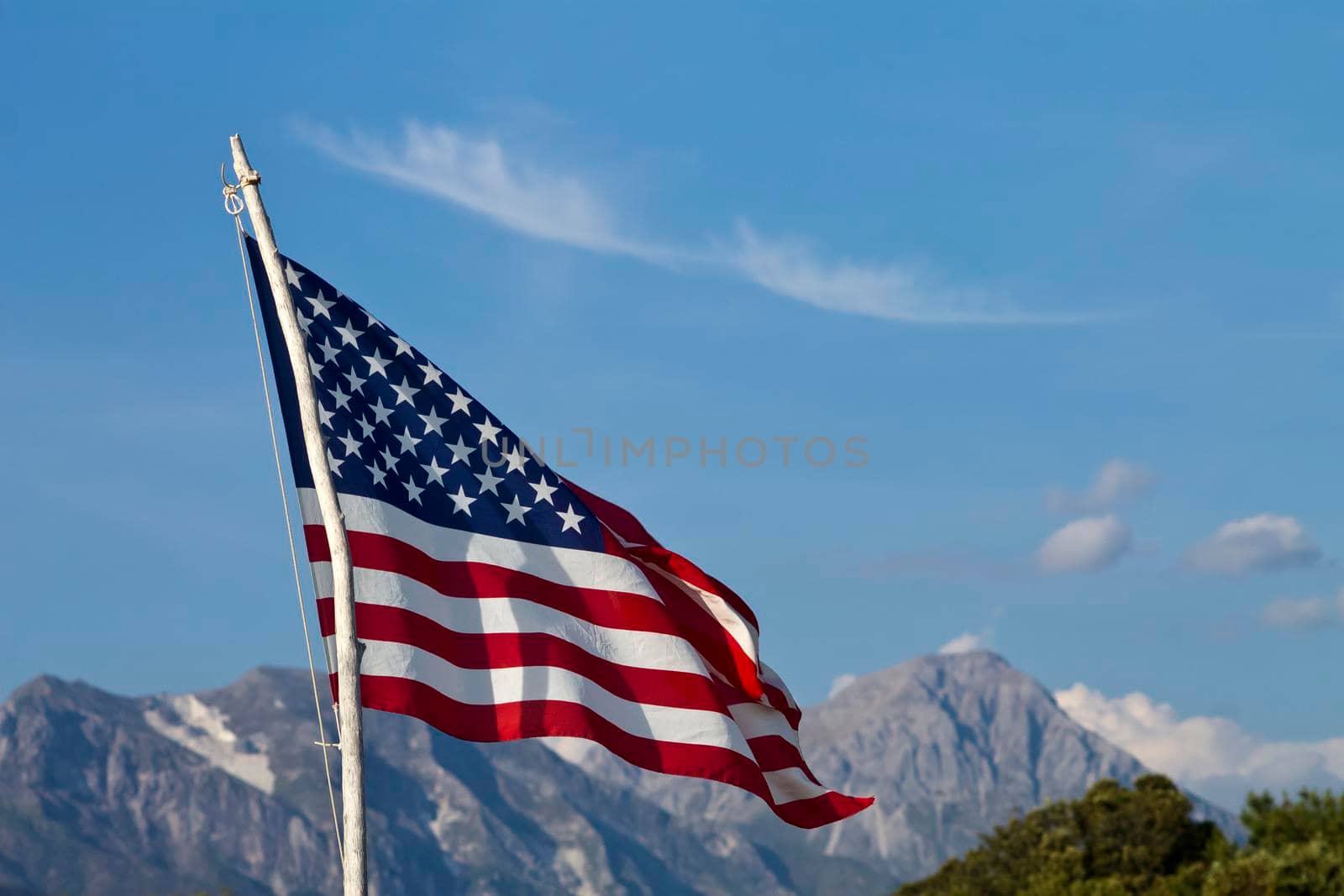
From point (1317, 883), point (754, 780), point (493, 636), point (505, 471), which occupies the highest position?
point (1317, 883)

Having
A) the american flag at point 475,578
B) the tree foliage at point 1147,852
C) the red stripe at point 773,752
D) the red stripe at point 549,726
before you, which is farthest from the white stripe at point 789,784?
the tree foliage at point 1147,852

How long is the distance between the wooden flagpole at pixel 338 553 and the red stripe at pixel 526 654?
587 mm

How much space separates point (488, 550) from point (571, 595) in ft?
2.54

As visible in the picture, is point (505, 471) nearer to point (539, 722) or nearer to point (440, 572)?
point (440, 572)

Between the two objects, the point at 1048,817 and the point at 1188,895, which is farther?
the point at 1048,817

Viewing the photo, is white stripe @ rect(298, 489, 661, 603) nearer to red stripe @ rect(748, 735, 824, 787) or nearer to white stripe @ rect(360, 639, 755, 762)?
white stripe @ rect(360, 639, 755, 762)

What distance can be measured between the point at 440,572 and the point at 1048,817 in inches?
4273

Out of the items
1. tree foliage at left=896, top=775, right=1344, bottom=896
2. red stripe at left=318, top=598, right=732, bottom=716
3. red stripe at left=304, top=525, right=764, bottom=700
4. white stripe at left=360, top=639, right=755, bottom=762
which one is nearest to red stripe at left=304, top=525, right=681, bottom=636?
red stripe at left=304, top=525, right=764, bottom=700

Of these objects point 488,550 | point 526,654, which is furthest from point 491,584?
point 526,654

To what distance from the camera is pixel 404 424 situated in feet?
43.5

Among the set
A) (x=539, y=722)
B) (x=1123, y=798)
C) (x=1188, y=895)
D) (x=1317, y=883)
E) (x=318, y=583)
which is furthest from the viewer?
(x=1123, y=798)

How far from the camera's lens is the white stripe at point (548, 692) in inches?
487

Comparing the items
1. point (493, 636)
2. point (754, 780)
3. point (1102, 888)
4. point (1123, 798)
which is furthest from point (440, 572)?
point (1123, 798)

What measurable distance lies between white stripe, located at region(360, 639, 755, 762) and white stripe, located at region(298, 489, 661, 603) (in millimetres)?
800
